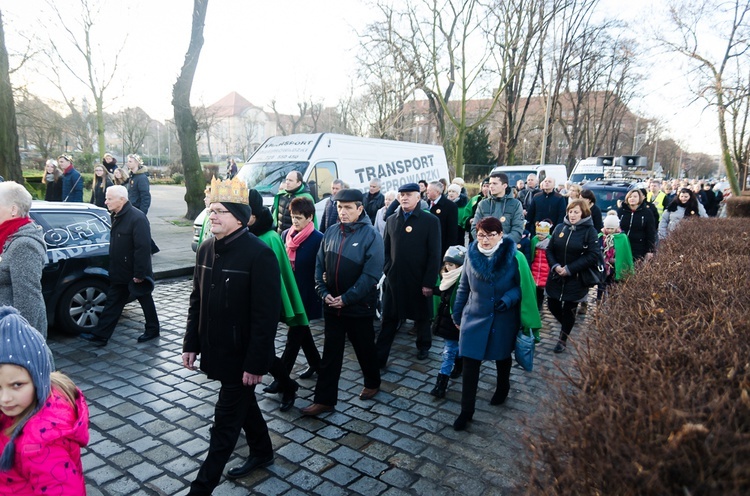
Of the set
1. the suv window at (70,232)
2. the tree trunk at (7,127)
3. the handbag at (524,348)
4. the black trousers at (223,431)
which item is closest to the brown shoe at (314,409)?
the black trousers at (223,431)

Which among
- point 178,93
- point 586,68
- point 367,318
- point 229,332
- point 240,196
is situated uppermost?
point 586,68

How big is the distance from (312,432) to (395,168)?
32.3 ft

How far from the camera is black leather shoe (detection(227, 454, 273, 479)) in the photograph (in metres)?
3.29

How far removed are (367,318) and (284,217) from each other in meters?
2.88

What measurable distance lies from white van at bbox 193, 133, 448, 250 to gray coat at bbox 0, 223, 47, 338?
606 cm

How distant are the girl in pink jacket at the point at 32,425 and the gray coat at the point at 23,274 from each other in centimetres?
153

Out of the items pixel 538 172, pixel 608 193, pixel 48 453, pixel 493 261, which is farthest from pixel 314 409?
pixel 538 172

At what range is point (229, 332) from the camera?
303cm

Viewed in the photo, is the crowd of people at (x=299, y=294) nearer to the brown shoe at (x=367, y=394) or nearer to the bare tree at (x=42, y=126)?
the brown shoe at (x=367, y=394)

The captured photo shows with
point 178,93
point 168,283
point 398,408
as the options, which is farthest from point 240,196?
point 178,93

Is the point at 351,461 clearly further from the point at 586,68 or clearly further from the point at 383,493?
the point at 586,68

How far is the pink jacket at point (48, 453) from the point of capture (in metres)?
2.00

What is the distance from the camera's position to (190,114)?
14.8 m

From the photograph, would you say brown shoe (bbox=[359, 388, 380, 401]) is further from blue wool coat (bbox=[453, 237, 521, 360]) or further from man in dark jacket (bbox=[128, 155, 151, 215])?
man in dark jacket (bbox=[128, 155, 151, 215])
